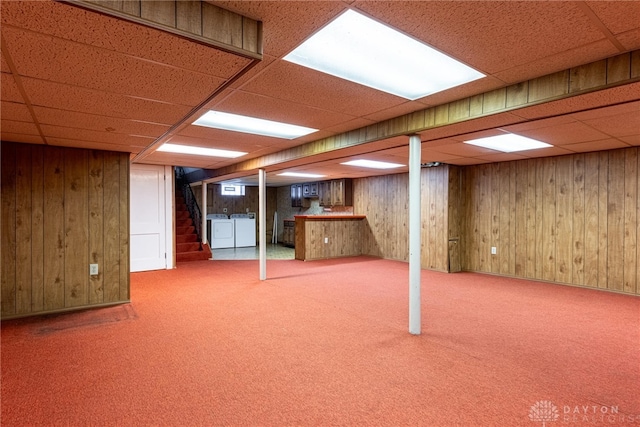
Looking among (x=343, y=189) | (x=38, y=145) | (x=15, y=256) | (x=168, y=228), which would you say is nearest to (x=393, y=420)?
(x=15, y=256)

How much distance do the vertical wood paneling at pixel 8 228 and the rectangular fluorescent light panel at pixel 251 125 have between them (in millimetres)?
2155

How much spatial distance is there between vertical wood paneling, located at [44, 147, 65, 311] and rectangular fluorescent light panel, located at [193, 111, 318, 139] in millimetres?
1887

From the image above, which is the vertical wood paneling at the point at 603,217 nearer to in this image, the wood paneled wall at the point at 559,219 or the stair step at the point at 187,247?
the wood paneled wall at the point at 559,219

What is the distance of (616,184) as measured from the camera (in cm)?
465

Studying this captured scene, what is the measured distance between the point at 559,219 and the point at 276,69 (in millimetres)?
5163

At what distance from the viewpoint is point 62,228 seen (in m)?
3.86

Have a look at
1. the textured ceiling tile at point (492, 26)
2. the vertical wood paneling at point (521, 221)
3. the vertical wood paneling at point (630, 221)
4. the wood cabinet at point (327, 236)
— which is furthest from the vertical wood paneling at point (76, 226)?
the vertical wood paneling at point (630, 221)

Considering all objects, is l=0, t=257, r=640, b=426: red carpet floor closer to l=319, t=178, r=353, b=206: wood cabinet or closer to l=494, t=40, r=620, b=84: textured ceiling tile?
l=494, t=40, r=620, b=84: textured ceiling tile

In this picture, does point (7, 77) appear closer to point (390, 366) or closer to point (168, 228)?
point (390, 366)

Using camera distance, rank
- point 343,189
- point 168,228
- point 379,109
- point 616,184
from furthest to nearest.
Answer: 1. point 343,189
2. point 168,228
3. point 616,184
4. point 379,109

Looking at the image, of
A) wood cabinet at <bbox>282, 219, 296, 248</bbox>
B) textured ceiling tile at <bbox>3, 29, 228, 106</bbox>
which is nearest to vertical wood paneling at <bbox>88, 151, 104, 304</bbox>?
textured ceiling tile at <bbox>3, 29, 228, 106</bbox>

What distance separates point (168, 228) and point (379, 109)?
5.16 metres

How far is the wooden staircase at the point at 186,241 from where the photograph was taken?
762cm

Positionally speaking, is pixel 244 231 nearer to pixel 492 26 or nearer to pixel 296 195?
pixel 296 195
